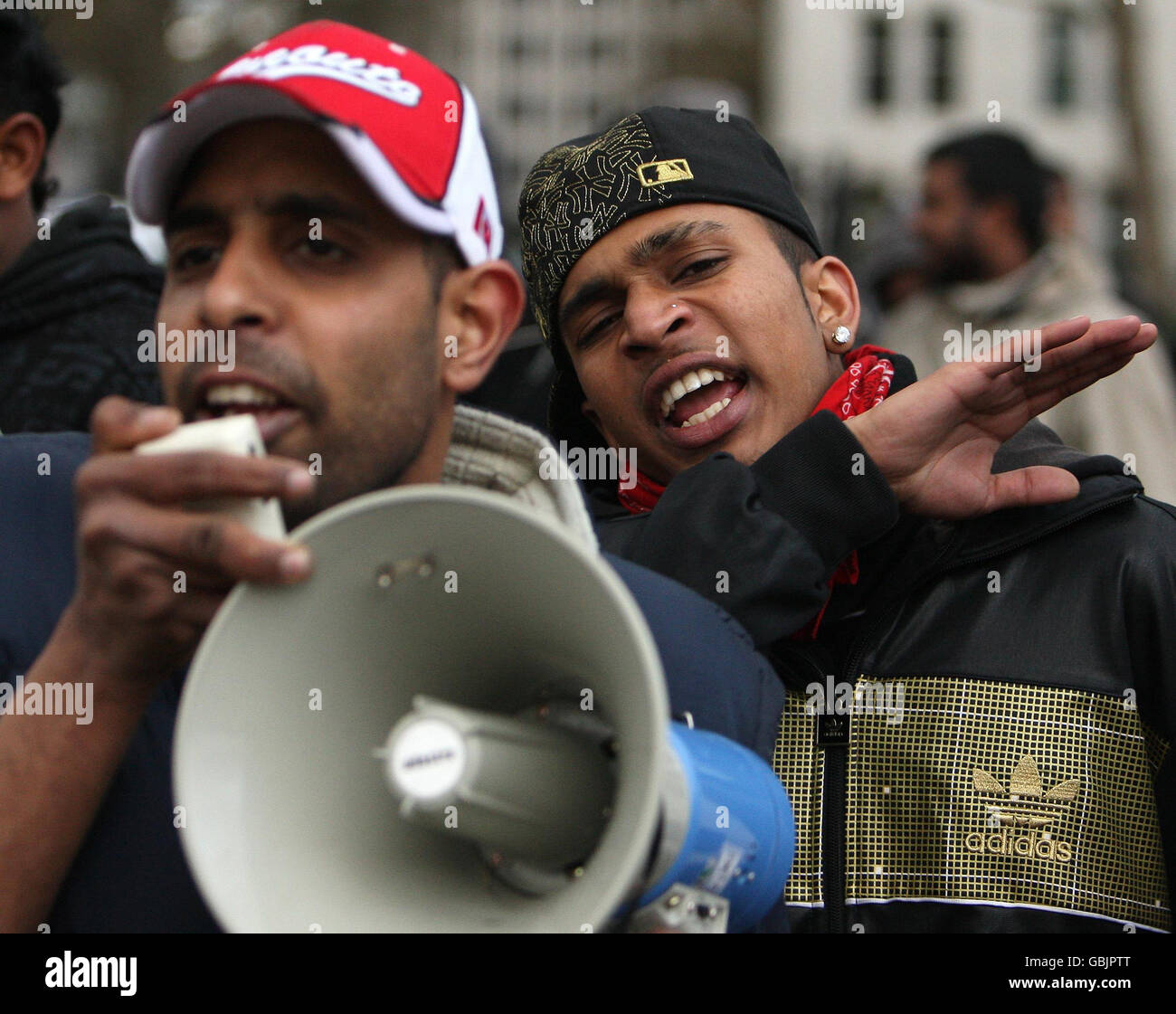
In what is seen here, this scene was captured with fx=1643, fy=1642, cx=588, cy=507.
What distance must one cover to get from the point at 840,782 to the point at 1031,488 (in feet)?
1.98

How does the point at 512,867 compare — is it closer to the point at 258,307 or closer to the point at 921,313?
the point at 258,307

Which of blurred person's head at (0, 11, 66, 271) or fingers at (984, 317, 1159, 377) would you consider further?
blurred person's head at (0, 11, 66, 271)

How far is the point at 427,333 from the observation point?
7.16ft

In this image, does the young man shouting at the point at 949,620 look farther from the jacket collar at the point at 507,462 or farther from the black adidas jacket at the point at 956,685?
the jacket collar at the point at 507,462

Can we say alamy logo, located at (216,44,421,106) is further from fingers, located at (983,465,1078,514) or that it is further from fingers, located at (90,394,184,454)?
fingers, located at (983,465,1078,514)

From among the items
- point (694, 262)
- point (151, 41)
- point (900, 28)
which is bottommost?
point (694, 262)

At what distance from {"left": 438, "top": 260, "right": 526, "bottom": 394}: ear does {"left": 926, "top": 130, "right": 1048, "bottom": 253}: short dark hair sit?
13.1 feet

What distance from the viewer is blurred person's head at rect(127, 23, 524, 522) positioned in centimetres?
200

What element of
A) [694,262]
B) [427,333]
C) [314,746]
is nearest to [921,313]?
[694,262]

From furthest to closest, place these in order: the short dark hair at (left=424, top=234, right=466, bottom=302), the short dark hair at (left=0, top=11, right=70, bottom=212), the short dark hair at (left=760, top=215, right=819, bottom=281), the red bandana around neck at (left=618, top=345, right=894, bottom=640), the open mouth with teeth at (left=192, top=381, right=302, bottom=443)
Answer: the short dark hair at (left=0, top=11, right=70, bottom=212)
the short dark hair at (left=760, top=215, right=819, bottom=281)
the red bandana around neck at (left=618, top=345, right=894, bottom=640)
the short dark hair at (left=424, top=234, right=466, bottom=302)
the open mouth with teeth at (left=192, top=381, right=302, bottom=443)

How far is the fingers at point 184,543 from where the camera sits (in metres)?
1.62

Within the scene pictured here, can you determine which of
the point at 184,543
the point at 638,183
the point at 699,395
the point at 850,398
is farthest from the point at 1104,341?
the point at 184,543

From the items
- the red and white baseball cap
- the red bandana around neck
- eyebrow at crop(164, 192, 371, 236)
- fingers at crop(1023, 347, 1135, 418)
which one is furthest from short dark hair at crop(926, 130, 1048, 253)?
eyebrow at crop(164, 192, 371, 236)
